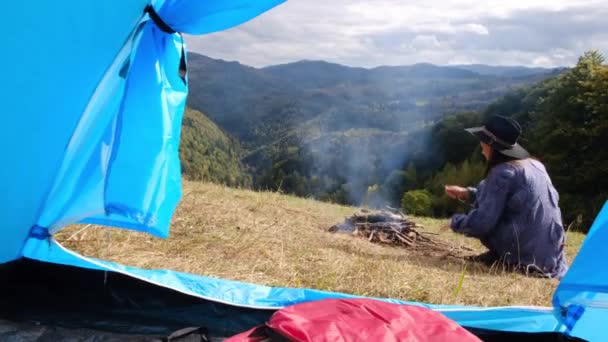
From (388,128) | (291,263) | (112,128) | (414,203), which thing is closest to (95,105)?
(112,128)

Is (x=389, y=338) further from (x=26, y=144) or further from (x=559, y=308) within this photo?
(x=26, y=144)

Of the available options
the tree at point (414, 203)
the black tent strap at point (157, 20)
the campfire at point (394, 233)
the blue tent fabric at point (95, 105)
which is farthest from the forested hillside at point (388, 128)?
the black tent strap at point (157, 20)

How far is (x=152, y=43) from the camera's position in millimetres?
1920

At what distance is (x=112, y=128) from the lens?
6.06 feet

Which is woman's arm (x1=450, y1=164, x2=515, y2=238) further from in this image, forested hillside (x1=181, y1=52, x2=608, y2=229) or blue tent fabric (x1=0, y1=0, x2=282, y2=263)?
forested hillside (x1=181, y1=52, x2=608, y2=229)

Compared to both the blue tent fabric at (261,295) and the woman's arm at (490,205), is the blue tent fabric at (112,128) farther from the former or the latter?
the woman's arm at (490,205)

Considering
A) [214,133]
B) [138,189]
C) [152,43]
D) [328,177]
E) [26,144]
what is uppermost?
[152,43]

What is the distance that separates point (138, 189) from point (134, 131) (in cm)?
22

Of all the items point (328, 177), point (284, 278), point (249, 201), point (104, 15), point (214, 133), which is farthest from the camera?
point (328, 177)

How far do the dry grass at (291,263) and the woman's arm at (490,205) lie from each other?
26 cm

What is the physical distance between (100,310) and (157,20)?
1147 millimetres

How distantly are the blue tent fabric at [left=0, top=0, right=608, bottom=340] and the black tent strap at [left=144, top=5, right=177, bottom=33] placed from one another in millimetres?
16

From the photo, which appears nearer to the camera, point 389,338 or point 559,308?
point 389,338

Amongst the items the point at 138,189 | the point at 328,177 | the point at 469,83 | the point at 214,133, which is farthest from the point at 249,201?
the point at 469,83
